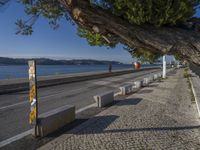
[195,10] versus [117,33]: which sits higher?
[195,10]

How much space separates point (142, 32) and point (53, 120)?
13.5ft

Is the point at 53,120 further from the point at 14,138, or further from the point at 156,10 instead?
the point at 156,10

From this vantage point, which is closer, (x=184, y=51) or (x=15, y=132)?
(x=184, y=51)


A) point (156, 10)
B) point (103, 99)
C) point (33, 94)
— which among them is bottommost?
point (103, 99)

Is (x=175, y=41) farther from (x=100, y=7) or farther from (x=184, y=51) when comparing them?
(x=100, y=7)

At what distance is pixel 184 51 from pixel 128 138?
124 inches

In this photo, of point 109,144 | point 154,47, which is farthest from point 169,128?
point 154,47

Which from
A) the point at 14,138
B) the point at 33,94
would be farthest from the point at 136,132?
the point at 14,138

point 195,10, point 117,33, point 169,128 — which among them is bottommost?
point 169,128

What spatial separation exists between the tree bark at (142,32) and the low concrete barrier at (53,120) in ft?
11.3

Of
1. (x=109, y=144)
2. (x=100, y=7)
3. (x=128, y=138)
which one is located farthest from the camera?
(x=128, y=138)

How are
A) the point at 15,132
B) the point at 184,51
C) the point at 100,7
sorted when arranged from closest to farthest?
the point at 184,51 < the point at 100,7 < the point at 15,132

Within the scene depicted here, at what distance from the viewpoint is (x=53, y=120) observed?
8062 millimetres

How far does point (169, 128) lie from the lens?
852 centimetres
